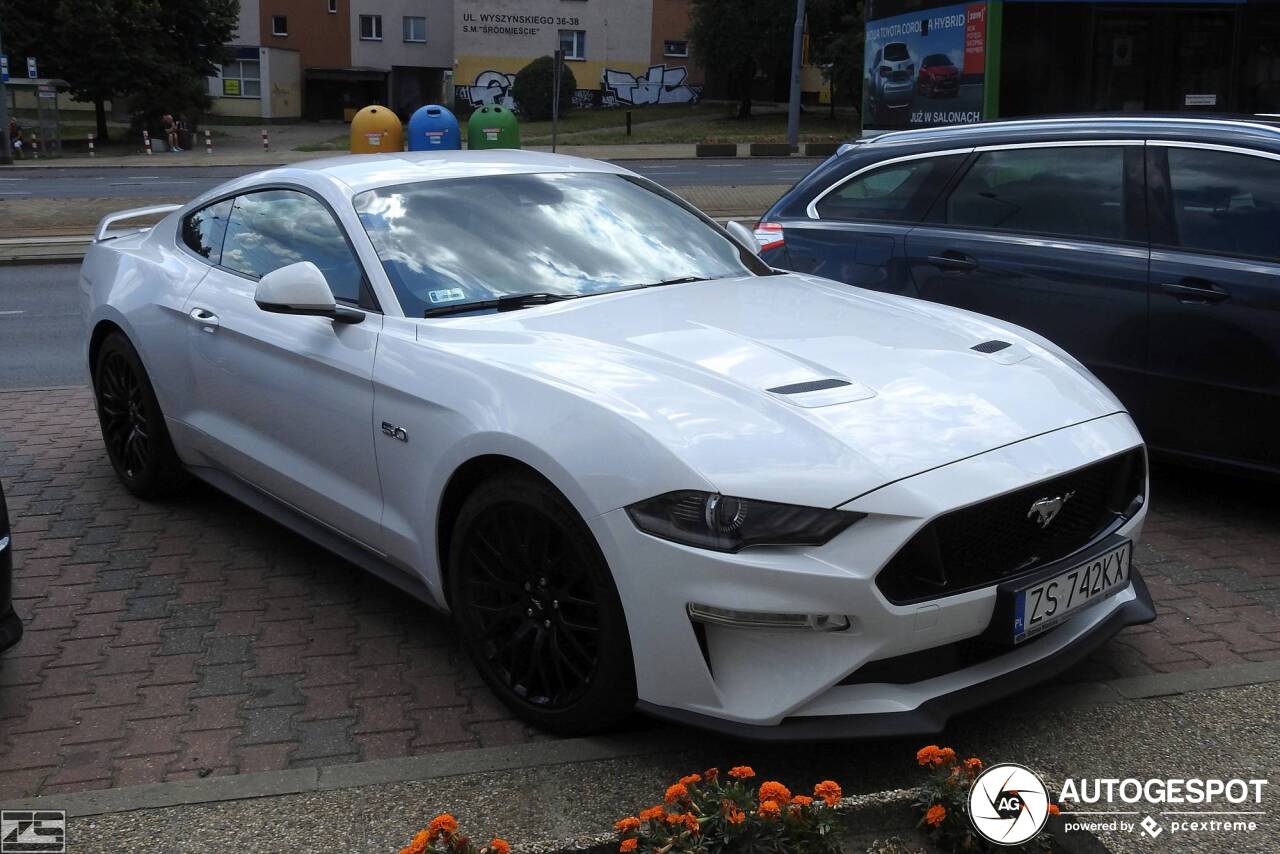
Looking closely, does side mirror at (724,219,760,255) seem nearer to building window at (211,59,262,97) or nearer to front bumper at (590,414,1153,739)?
front bumper at (590,414,1153,739)

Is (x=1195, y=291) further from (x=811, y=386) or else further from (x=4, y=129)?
(x=4, y=129)

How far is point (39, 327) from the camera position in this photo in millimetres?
10844

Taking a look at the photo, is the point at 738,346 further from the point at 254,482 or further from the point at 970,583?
the point at 254,482

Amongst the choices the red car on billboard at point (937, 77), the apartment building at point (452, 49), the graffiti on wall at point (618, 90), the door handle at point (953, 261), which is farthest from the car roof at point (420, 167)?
the apartment building at point (452, 49)

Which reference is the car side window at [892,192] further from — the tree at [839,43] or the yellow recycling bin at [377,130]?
the tree at [839,43]

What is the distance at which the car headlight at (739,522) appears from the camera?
2869mm

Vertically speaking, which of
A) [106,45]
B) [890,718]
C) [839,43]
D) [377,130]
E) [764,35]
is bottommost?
[890,718]

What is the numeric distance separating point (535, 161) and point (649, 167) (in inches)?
1028

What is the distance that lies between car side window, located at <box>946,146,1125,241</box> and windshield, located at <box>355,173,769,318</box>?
1540mm

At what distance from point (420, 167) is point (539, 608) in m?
1.91

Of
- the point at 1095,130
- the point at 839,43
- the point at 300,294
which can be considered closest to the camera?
the point at 300,294

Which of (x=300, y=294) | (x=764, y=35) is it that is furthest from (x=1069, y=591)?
(x=764, y=35)

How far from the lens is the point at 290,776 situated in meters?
3.17

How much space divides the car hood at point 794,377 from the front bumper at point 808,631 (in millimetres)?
105
